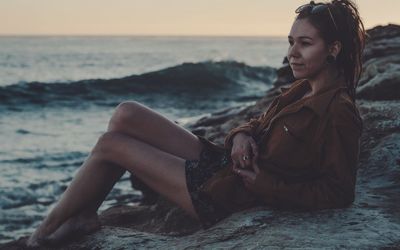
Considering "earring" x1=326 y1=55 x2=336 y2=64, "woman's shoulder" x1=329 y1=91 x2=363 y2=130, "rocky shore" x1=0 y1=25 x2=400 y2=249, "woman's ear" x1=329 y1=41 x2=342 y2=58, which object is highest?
"woman's ear" x1=329 y1=41 x2=342 y2=58

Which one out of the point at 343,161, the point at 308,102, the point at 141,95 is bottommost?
the point at 141,95

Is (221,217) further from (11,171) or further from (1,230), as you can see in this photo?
(11,171)

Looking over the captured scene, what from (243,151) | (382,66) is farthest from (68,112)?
(243,151)

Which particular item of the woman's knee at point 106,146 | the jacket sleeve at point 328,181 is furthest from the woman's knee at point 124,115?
the jacket sleeve at point 328,181

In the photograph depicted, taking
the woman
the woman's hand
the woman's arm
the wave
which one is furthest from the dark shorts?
the wave

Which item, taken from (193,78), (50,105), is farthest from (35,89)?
(193,78)

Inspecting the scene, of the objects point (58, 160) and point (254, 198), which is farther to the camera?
point (58, 160)

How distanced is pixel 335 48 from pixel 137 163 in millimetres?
1357

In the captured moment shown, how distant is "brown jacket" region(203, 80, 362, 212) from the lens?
2.82m

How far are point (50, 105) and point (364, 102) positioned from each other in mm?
16691

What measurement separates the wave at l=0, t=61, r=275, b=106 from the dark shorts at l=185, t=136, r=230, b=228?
17.9 metres

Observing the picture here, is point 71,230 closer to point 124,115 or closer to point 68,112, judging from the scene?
point 124,115

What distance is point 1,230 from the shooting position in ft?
23.0

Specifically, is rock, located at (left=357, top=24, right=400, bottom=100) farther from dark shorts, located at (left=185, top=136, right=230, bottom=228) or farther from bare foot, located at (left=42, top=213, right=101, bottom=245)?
bare foot, located at (left=42, top=213, right=101, bottom=245)
